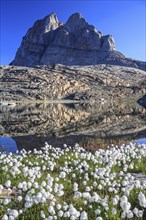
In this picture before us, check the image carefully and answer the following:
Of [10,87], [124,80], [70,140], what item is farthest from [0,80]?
[70,140]

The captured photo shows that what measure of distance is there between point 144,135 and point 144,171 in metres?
19.2

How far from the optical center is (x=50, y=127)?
4434cm

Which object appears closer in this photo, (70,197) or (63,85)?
(70,197)

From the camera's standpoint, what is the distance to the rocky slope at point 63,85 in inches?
5842

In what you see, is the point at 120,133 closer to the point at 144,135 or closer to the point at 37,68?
the point at 144,135

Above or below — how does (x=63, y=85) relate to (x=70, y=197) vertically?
above

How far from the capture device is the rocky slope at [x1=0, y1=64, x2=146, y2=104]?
148375 mm

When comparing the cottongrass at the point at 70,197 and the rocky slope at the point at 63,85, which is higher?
the rocky slope at the point at 63,85

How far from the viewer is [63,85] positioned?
163 meters

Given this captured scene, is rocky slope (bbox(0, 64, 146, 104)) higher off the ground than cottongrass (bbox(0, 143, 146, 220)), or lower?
higher

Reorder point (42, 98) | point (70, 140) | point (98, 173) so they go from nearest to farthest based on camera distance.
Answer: point (98, 173), point (70, 140), point (42, 98)

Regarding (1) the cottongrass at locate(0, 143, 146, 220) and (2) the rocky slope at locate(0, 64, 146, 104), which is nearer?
(1) the cottongrass at locate(0, 143, 146, 220)

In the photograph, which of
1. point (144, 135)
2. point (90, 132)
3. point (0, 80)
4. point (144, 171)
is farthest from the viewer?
point (0, 80)

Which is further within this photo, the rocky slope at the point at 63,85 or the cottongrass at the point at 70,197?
the rocky slope at the point at 63,85
